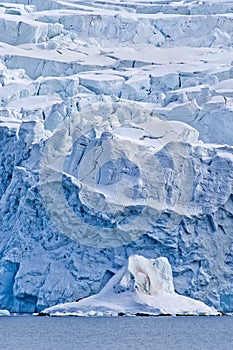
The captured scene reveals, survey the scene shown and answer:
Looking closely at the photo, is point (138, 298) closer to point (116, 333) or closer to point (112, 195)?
point (116, 333)

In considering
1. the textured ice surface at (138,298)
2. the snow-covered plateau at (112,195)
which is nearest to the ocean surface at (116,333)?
the textured ice surface at (138,298)

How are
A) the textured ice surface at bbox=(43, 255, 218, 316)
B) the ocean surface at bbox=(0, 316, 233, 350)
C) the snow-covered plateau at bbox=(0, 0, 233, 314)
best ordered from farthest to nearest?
the snow-covered plateau at bbox=(0, 0, 233, 314) → the textured ice surface at bbox=(43, 255, 218, 316) → the ocean surface at bbox=(0, 316, 233, 350)

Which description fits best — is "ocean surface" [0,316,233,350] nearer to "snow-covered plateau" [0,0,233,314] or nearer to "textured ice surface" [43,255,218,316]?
"textured ice surface" [43,255,218,316]

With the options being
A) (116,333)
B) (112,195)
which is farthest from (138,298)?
(112,195)

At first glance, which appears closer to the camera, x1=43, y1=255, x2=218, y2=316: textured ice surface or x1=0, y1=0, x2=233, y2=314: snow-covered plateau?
x1=43, y1=255, x2=218, y2=316: textured ice surface

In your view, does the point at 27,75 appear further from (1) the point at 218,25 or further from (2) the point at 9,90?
(1) the point at 218,25

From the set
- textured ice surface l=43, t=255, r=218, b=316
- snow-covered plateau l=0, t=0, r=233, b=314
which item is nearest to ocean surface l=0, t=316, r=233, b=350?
textured ice surface l=43, t=255, r=218, b=316

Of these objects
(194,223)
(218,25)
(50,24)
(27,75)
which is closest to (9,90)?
(27,75)
